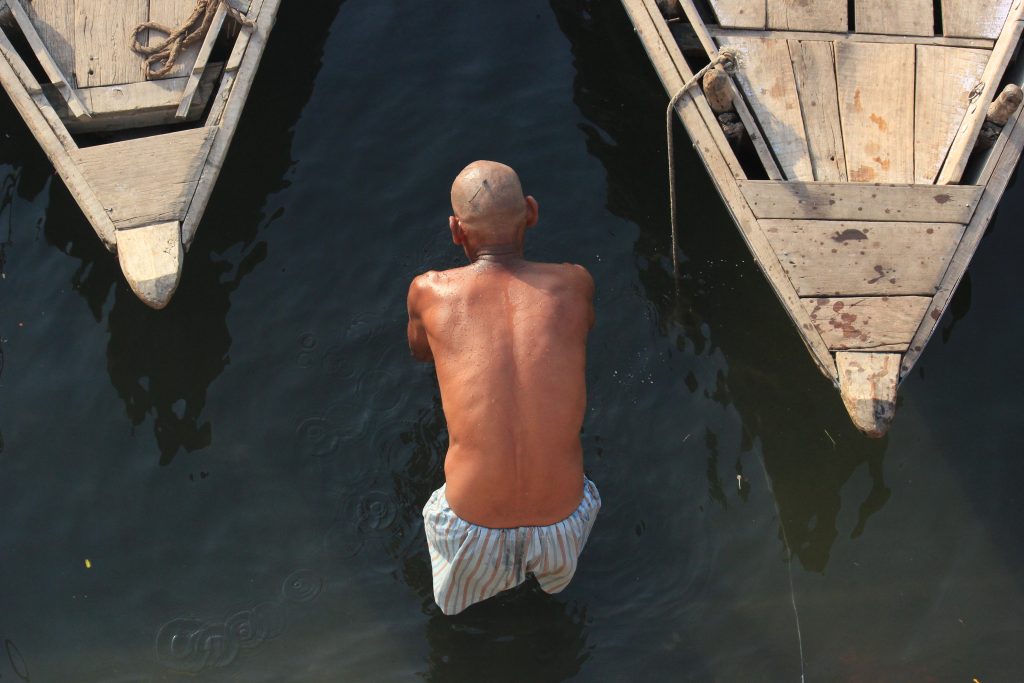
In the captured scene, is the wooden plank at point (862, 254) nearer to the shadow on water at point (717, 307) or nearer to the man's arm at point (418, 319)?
the shadow on water at point (717, 307)

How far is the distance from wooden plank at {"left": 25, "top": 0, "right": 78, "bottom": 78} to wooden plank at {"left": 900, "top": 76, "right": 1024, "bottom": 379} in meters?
4.62

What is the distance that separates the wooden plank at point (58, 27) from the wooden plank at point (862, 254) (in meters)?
3.93

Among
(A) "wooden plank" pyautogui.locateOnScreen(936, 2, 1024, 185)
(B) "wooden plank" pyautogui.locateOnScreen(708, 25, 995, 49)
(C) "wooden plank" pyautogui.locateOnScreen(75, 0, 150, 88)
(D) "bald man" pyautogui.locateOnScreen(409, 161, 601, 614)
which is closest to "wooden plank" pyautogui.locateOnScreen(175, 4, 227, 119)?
(C) "wooden plank" pyautogui.locateOnScreen(75, 0, 150, 88)

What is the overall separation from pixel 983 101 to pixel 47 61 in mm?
5066

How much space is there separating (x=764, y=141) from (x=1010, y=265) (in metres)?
1.81

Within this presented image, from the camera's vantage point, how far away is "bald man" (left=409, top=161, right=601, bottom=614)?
4.19 meters

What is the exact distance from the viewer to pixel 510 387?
4.18m

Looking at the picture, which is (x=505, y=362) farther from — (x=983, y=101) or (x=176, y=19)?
(x=176, y=19)

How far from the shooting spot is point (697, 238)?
248 inches

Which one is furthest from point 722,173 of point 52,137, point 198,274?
point 52,137

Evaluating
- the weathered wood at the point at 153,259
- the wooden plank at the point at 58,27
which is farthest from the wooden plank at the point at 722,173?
the wooden plank at the point at 58,27

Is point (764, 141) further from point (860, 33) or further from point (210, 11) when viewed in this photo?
point (210, 11)

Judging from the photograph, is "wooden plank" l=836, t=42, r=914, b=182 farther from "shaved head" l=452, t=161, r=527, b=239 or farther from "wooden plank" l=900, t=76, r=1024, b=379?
"shaved head" l=452, t=161, r=527, b=239

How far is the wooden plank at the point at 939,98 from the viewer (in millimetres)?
5492
